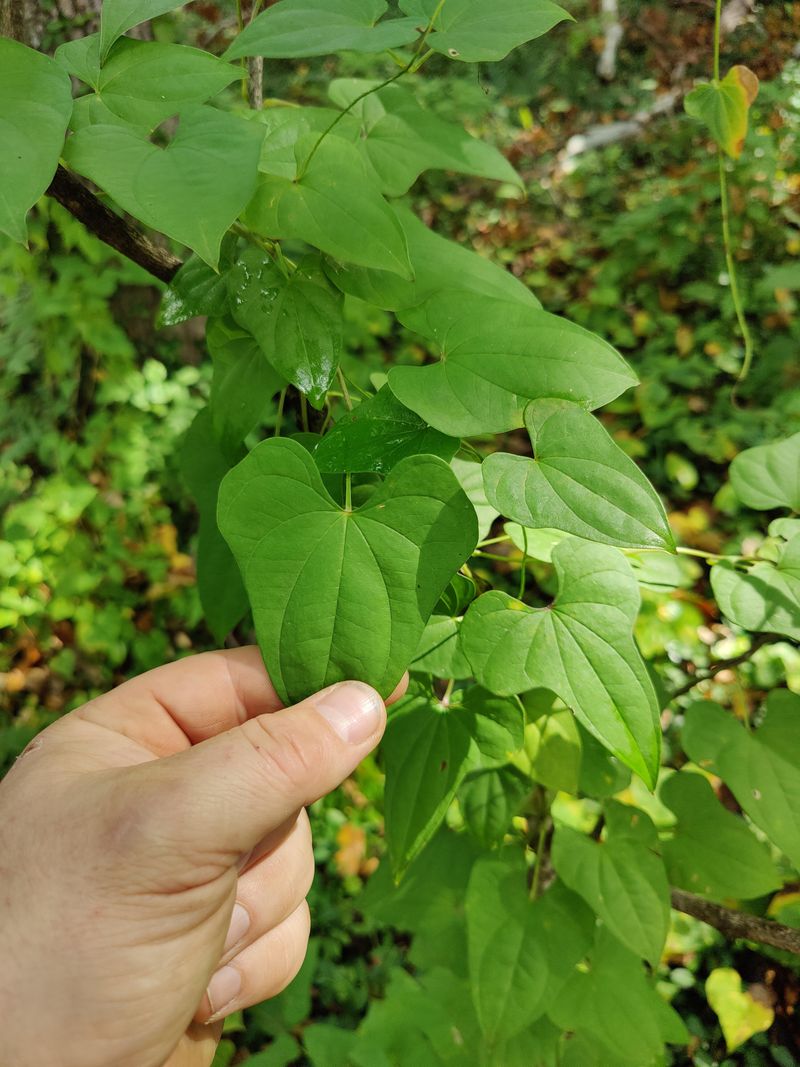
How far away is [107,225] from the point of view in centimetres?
65

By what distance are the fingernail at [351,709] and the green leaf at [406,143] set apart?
22.2 inches

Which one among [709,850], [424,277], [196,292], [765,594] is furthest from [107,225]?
[709,850]

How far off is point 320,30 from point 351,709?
22.1 inches

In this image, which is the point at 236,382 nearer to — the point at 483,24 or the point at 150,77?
the point at 150,77

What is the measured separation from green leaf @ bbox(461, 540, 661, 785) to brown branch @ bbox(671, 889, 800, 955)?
1.54 ft

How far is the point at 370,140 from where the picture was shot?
83 centimetres

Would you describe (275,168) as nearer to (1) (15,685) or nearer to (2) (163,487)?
Result: (2) (163,487)

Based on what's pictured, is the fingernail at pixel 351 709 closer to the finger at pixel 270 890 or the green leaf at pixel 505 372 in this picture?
the green leaf at pixel 505 372

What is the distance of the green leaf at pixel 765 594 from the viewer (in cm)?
68

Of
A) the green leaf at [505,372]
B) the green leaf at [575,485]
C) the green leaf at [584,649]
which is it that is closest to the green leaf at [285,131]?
the green leaf at [505,372]

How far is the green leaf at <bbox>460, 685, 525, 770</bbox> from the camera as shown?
2.39 feet

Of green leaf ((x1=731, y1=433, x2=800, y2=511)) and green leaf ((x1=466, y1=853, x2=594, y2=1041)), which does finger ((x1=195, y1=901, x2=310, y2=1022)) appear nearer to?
green leaf ((x1=466, y1=853, x2=594, y2=1041))

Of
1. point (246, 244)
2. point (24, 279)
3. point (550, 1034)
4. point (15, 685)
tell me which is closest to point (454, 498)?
point (246, 244)

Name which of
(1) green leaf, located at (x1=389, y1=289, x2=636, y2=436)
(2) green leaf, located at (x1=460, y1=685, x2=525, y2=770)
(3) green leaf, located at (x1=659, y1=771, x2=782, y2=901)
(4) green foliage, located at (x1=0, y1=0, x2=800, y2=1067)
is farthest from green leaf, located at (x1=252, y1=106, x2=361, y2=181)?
(3) green leaf, located at (x1=659, y1=771, x2=782, y2=901)
